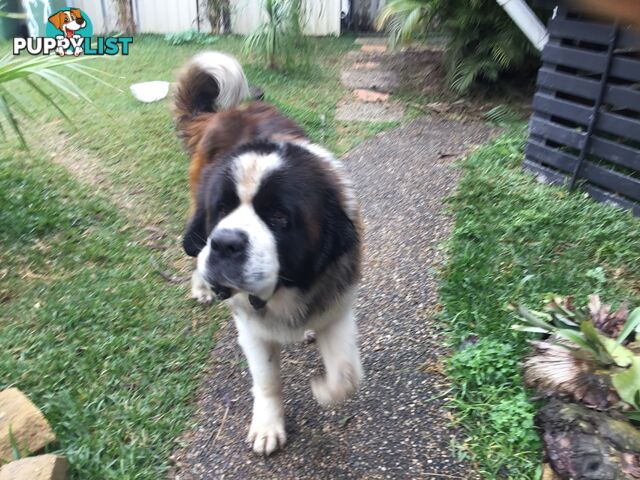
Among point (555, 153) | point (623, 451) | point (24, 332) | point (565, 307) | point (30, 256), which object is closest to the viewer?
point (623, 451)

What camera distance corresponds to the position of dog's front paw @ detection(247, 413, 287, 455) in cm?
252

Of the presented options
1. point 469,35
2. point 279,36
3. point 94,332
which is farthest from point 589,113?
point 279,36

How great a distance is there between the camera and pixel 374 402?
9.15ft

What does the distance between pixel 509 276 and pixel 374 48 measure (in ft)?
24.5

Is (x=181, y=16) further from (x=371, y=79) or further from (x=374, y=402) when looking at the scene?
(x=374, y=402)

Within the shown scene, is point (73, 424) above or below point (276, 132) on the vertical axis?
below

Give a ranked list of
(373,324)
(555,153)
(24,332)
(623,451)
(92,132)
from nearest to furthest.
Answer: (623,451) < (24,332) < (373,324) < (555,153) < (92,132)

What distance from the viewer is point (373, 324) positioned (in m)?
3.35

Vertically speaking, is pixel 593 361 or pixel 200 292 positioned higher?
pixel 593 361

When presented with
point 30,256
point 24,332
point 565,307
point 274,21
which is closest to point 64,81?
point 30,256

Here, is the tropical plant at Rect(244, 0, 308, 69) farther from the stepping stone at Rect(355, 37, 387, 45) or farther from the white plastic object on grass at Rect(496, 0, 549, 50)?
the white plastic object on grass at Rect(496, 0, 549, 50)

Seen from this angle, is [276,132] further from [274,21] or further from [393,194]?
[274,21]

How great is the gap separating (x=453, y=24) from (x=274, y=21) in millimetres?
2420

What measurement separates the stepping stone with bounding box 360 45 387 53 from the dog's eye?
27.1ft
